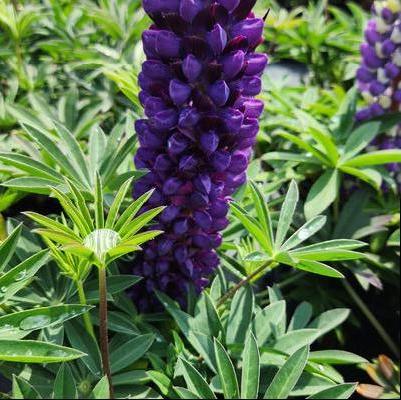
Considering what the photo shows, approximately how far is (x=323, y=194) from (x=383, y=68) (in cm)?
63

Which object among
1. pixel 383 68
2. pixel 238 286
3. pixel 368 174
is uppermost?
pixel 383 68

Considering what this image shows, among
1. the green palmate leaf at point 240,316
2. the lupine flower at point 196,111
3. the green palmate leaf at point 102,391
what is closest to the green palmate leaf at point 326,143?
the lupine flower at point 196,111

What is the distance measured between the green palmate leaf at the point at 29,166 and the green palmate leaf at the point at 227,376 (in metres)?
0.57

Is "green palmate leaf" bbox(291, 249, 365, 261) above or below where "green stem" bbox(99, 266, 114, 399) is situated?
above

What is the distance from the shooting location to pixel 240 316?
1324mm

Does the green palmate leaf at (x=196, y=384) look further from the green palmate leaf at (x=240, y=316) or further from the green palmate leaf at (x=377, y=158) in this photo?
the green palmate leaf at (x=377, y=158)

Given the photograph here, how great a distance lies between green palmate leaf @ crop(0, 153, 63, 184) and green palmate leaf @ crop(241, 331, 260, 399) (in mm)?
601

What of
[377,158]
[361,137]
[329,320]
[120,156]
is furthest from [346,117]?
[120,156]

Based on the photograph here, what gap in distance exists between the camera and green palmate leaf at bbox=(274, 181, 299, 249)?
48.9 inches

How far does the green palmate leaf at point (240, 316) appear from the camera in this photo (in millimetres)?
1301

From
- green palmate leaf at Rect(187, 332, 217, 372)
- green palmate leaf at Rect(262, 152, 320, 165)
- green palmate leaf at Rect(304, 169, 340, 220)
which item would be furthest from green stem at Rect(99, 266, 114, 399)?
green palmate leaf at Rect(262, 152, 320, 165)

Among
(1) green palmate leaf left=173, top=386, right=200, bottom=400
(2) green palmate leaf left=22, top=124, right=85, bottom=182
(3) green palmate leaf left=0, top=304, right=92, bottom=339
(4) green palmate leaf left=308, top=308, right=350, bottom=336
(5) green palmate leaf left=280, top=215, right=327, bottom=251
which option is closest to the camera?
(1) green palmate leaf left=173, top=386, right=200, bottom=400

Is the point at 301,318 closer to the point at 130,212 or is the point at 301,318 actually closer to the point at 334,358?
the point at 334,358

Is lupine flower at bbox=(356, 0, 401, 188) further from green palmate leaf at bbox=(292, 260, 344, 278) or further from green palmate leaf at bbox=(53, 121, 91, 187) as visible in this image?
green palmate leaf at bbox=(53, 121, 91, 187)
